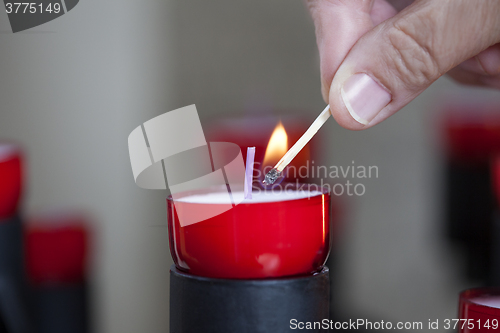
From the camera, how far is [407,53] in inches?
15.7

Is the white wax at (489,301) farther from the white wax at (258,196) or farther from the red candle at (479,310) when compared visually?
the white wax at (258,196)

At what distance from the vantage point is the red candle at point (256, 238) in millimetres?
271

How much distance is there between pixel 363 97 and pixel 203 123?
622mm

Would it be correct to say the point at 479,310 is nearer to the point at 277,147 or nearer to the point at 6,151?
the point at 277,147

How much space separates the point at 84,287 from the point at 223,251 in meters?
0.51

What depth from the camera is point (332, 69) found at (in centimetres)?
47

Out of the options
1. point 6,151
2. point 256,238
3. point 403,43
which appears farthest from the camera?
point 6,151

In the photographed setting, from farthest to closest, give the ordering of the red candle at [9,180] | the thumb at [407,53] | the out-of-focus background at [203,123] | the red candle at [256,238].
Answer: the out-of-focus background at [203,123] < the red candle at [9,180] < the thumb at [407,53] < the red candle at [256,238]

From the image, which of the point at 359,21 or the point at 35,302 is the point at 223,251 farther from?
the point at 35,302

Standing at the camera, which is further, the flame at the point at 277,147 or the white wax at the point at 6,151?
the white wax at the point at 6,151

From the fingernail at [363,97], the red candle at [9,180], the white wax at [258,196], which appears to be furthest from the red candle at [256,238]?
the red candle at [9,180]

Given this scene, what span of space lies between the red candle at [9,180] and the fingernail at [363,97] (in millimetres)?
388

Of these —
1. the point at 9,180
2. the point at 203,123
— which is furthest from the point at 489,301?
the point at 203,123

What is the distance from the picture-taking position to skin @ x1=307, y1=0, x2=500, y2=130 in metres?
0.38
